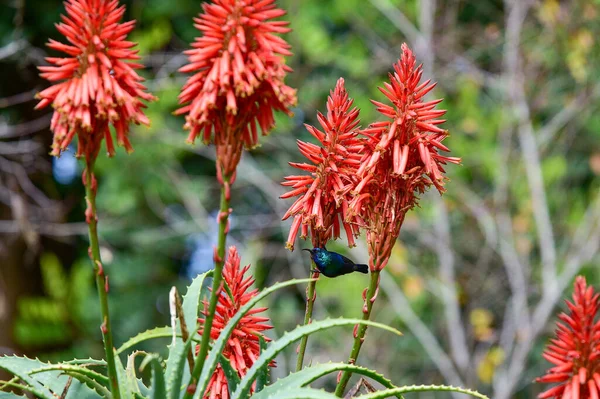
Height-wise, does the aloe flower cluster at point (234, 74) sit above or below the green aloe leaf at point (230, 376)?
above

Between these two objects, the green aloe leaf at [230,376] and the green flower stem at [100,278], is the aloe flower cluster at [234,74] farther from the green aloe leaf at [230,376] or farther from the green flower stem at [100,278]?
the green aloe leaf at [230,376]

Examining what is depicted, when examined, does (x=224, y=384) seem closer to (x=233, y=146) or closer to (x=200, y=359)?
(x=200, y=359)

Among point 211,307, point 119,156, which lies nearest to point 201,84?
point 211,307

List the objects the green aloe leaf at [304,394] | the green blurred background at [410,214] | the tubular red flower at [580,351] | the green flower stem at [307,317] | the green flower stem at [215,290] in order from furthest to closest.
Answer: the green blurred background at [410,214], the green flower stem at [307,317], the tubular red flower at [580,351], the green flower stem at [215,290], the green aloe leaf at [304,394]

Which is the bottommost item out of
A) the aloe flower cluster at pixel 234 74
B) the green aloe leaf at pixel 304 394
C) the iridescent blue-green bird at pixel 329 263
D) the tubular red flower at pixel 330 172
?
the green aloe leaf at pixel 304 394

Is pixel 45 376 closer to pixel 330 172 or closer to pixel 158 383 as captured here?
pixel 158 383

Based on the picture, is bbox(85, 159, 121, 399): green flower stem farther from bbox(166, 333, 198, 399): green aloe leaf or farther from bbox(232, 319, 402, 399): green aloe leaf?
bbox(232, 319, 402, 399): green aloe leaf

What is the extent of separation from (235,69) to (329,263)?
0.43 m

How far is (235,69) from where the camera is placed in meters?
1.10

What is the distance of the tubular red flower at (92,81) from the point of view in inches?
44.4

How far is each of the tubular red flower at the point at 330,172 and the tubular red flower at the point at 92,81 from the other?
0.31 meters

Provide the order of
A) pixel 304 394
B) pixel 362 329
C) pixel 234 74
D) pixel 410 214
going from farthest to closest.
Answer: pixel 410 214
pixel 362 329
pixel 234 74
pixel 304 394

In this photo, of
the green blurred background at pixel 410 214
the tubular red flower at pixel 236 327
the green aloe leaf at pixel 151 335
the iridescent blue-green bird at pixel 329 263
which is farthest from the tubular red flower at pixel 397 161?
the green blurred background at pixel 410 214

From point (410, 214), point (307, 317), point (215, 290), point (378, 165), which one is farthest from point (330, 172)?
point (410, 214)
